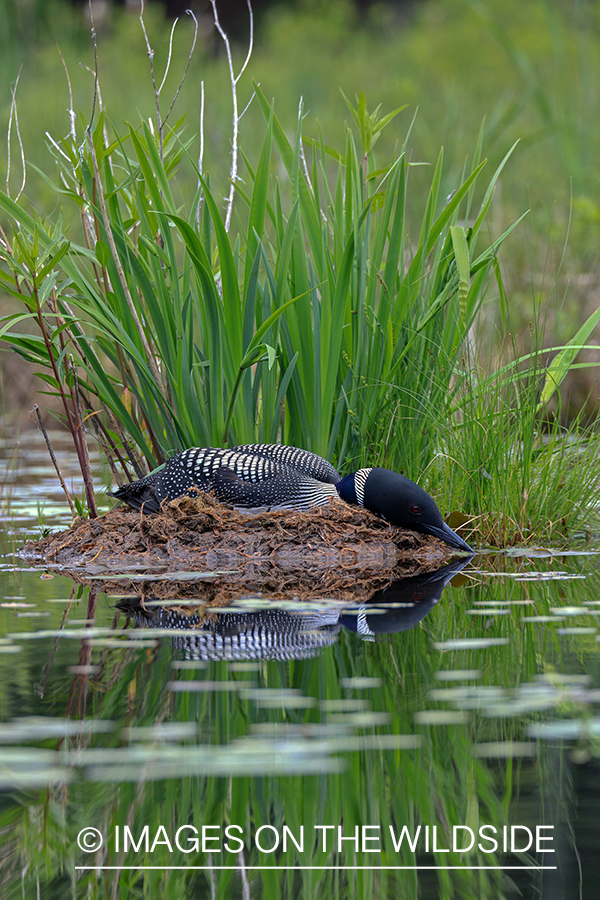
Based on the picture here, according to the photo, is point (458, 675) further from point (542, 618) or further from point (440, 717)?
point (542, 618)

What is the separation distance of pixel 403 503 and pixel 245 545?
0.60 metres

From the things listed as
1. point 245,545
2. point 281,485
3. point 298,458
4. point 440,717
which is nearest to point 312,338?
point 298,458

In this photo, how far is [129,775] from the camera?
1.69 metres

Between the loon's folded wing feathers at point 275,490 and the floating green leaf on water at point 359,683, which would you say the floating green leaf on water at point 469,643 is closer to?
the floating green leaf on water at point 359,683

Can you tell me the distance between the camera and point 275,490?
384cm

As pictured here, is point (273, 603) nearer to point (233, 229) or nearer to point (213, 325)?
point (213, 325)

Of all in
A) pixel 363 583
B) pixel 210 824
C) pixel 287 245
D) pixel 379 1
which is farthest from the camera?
pixel 379 1

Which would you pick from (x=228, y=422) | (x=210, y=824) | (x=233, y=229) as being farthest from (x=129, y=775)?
(x=233, y=229)

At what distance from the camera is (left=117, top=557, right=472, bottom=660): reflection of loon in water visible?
2438 millimetres

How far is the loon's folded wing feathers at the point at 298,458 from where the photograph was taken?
12.8 ft

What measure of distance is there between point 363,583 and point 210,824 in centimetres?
175

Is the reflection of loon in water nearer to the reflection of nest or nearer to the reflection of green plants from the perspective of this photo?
the reflection of green plants

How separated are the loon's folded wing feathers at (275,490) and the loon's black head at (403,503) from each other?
0.16 metres

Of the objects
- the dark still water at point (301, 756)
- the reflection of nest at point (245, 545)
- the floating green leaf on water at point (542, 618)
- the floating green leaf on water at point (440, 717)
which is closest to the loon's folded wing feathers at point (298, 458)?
the reflection of nest at point (245, 545)
